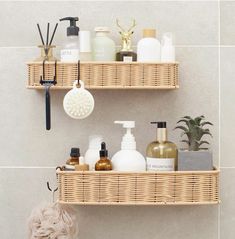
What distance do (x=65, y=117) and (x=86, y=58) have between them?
0.71 feet

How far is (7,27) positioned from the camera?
1528mm

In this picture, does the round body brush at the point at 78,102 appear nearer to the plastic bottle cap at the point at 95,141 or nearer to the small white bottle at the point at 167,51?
the plastic bottle cap at the point at 95,141

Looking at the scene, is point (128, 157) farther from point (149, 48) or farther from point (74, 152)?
point (149, 48)

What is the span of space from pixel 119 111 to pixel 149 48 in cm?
23

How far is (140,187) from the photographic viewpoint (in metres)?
1.38

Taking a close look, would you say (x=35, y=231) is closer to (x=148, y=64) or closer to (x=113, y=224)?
(x=113, y=224)

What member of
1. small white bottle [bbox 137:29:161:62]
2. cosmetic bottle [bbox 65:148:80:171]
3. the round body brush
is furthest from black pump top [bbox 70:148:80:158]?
small white bottle [bbox 137:29:161:62]

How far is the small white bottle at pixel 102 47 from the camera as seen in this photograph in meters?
1.42

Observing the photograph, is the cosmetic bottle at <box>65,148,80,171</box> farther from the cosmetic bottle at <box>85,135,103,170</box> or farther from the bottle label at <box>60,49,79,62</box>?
the bottle label at <box>60,49,79,62</box>

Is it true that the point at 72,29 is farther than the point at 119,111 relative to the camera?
No

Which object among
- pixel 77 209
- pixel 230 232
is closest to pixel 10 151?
pixel 77 209

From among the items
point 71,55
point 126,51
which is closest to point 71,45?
point 71,55

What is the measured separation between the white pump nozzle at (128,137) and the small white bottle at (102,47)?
0.63ft

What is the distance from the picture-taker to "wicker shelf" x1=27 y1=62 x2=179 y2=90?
140cm
